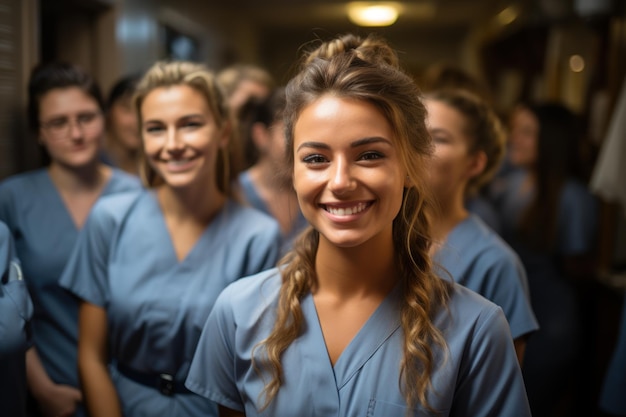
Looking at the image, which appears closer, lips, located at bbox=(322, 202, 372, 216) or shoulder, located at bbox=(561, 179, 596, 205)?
lips, located at bbox=(322, 202, 372, 216)

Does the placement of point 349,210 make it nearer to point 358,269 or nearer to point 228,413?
point 358,269

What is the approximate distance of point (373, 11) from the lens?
5.44m

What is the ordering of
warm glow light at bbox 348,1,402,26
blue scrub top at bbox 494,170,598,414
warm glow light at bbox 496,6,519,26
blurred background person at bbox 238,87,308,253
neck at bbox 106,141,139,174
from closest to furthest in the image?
blue scrub top at bbox 494,170,598,414 → blurred background person at bbox 238,87,308,253 → neck at bbox 106,141,139,174 → warm glow light at bbox 496,6,519,26 → warm glow light at bbox 348,1,402,26

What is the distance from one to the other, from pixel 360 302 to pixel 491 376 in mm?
253

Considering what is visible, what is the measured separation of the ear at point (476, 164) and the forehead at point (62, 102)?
1154mm

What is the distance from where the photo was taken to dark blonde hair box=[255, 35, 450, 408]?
3.33 ft

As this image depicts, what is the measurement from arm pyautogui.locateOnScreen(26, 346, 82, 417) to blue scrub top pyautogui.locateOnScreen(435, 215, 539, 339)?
3.41 feet

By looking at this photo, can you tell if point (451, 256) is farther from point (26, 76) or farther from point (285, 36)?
point (285, 36)

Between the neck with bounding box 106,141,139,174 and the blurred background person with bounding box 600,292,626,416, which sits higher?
the neck with bounding box 106,141,139,174

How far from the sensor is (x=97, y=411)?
146 centimetres

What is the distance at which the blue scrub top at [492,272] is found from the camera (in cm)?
138

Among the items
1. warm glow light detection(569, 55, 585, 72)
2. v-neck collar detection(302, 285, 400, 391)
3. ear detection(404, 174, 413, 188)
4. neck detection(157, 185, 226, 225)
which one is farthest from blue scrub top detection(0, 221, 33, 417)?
warm glow light detection(569, 55, 585, 72)

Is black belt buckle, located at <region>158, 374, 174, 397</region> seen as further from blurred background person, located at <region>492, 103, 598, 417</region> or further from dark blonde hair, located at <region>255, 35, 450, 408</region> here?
blurred background person, located at <region>492, 103, 598, 417</region>

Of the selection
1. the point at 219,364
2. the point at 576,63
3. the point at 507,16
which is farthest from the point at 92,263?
the point at 507,16
